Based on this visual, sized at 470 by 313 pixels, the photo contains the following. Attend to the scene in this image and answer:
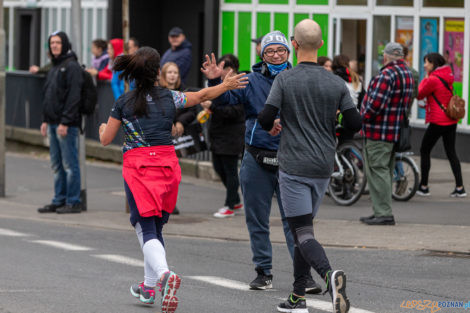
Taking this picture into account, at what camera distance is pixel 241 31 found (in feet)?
69.4

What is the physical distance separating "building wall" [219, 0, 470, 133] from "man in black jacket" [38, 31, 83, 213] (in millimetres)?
6813

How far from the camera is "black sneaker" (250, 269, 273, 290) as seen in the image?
308 inches

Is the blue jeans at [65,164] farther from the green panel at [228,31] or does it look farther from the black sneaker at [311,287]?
the green panel at [228,31]

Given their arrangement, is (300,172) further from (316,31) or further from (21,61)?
(21,61)

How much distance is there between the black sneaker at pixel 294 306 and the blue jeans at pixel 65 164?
5937 mm

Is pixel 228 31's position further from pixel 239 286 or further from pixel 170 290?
pixel 170 290

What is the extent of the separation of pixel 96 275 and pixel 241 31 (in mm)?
13235

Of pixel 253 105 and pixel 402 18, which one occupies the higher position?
pixel 402 18

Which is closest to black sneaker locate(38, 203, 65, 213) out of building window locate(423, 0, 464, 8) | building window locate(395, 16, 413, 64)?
building window locate(395, 16, 413, 64)

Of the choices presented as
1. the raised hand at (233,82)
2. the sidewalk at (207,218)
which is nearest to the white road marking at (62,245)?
the sidewalk at (207,218)

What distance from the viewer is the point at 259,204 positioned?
7797 mm

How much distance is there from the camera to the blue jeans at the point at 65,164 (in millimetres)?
12422

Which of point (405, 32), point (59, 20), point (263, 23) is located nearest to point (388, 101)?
point (405, 32)

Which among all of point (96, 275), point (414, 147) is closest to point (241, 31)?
point (414, 147)
